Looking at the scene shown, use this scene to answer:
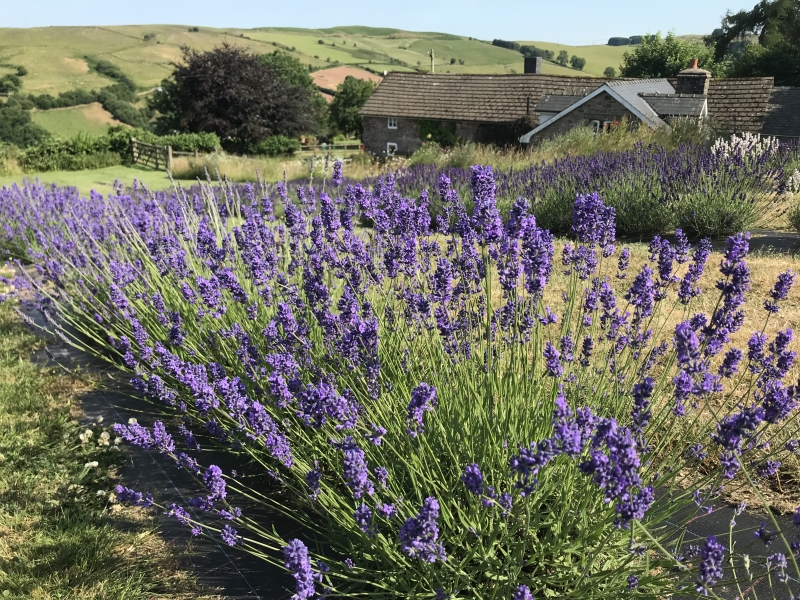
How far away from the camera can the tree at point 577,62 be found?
407 ft

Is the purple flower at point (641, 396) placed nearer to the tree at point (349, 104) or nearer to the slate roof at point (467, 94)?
the slate roof at point (467, 94)

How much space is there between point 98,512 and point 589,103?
77.7 ft

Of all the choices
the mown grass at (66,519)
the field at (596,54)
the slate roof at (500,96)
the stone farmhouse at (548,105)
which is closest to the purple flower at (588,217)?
the mown grass at (66,519)

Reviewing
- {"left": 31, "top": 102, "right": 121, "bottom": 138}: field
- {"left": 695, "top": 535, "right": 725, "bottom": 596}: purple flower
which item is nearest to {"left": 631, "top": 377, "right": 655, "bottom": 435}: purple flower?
{"left": 695, "top": 535, "right": 725, "bottom": 596}: purple flower

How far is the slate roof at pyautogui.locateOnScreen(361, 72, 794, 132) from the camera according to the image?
75.2 feet

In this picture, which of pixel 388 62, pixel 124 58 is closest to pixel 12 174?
pixel 124 58

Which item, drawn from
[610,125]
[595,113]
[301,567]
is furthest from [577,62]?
[301,567]

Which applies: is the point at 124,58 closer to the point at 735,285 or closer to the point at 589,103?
the point at 589,103

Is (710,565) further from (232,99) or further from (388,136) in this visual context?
(232,99)

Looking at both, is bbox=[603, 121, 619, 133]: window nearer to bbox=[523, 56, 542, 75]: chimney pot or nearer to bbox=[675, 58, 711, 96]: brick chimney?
bbox=[675, 58, 711, 96]: brick chimney

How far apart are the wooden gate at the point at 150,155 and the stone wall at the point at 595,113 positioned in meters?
16.7

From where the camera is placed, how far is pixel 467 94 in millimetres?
30969

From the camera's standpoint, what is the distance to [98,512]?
300 centimetres

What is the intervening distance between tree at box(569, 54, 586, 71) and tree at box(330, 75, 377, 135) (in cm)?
8480
